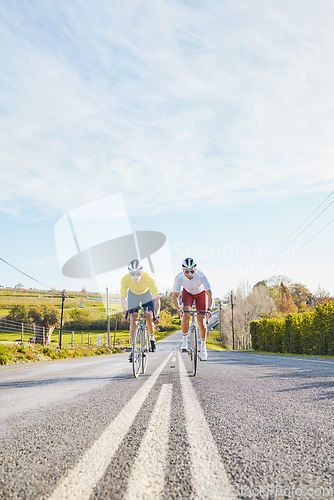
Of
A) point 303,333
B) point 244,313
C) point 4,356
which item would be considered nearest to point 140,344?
point 4,356

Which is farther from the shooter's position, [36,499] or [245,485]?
[245,485]

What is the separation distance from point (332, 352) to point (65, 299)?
112ft

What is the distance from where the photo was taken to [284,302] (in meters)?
101

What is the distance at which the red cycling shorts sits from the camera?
788 centimetres

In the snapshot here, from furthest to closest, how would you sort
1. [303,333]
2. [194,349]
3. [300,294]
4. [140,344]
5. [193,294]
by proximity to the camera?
[300,294] → [303,333] → [193,294] → [140,344] → [194,349]

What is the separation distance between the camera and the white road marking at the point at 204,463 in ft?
5.85

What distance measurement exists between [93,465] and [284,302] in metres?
105

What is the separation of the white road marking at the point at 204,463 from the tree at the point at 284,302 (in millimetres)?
96919

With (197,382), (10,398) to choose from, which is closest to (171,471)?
(10,398)

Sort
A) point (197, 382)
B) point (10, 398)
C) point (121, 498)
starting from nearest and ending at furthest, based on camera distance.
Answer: point (121, 498) < point (10, 398) < point (197, 382)

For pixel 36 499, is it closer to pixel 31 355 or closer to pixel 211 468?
pixel 211 468

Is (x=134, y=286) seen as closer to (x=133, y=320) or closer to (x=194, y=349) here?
(x=133, y=320)

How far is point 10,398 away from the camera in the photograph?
4.89 m

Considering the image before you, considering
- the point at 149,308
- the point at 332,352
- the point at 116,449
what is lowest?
the point at 332,352
